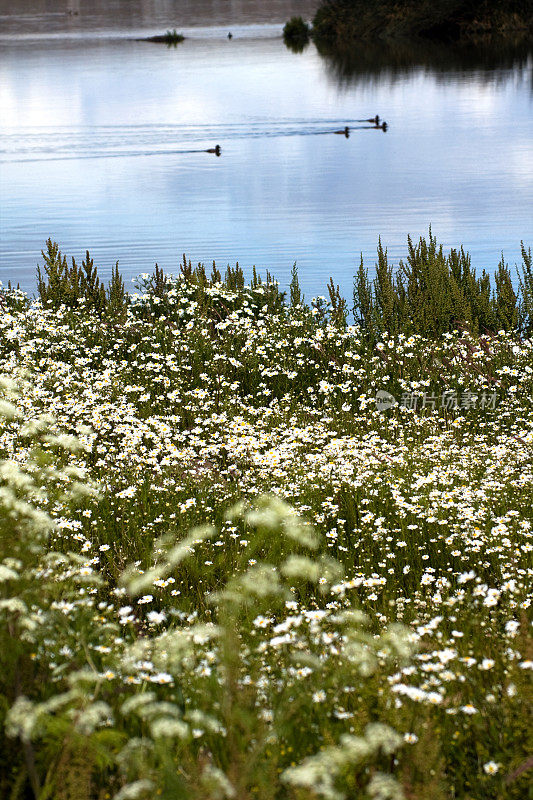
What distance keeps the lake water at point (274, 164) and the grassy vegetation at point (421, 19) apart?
10.9 m

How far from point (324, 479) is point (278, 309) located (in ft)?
21.1

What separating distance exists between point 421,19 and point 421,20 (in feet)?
0.83

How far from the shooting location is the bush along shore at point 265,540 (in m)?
3.30

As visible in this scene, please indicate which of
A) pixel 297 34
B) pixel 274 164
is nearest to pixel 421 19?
pixel 297 34

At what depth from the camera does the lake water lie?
21016 mm

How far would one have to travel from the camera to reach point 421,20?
8912 cm

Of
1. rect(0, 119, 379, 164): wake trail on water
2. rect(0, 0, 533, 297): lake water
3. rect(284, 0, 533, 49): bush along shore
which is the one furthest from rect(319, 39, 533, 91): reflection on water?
rect(0, 119, 379, 164): wake trail on water

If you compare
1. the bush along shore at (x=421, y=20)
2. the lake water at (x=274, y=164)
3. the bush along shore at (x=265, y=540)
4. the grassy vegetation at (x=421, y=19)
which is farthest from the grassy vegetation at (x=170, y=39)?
the bush along shore at (x=265, y=540)

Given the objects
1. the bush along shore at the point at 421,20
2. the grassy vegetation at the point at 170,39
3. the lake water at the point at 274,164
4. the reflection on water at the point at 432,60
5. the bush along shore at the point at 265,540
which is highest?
the grassy vegetation at the point at 170,39

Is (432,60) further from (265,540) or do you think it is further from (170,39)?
(265,540)

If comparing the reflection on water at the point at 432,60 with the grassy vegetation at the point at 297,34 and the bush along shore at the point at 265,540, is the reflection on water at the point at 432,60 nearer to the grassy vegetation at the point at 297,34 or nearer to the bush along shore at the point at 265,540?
the grassy vegetation at the point at 297,34

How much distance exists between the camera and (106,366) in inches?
458

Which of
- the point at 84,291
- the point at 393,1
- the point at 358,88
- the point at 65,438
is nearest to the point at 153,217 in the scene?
the point at 84,291

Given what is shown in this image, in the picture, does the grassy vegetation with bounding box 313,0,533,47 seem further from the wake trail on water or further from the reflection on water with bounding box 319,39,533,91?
the wake trail on water
